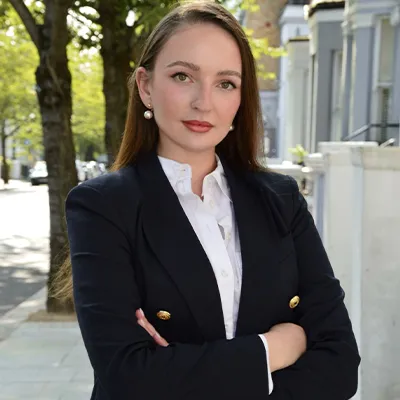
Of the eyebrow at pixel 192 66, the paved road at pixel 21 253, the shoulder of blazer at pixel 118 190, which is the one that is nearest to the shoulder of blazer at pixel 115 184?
the shoulder of blazer at pixel 118 190

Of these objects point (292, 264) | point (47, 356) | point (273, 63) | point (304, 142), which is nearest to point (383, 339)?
point (292, 264)

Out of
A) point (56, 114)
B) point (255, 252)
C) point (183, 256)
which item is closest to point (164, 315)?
point (183, 256)

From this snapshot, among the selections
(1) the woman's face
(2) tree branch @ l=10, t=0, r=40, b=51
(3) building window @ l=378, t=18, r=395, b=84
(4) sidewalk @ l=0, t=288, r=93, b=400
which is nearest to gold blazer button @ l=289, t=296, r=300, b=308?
(1) the woman's face

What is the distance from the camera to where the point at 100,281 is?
1939mm

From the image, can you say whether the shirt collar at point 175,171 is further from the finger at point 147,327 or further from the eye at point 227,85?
the finger at point 147,327

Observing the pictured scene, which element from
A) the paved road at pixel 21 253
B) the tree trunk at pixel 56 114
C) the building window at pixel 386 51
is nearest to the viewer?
the tree trunk at pixel 56 114

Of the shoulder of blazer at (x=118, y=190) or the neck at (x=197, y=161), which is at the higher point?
the neck at (x=197, y=161)

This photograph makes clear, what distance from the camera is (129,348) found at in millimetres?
1900

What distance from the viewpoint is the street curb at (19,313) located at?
Answer: 7.89m

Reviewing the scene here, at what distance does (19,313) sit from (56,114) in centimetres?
252

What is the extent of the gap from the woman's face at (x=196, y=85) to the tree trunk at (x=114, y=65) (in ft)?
26.8

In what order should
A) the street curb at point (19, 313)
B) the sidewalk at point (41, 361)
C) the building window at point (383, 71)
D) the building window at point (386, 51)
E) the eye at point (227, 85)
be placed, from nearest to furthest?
the eye at point (227, 85) → the sidewalk at point (41, 361) → the street curb at point (19, 313) → the building window at point (383, 71) → the building window at point (386, 51)

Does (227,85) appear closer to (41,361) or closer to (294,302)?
(294,302)

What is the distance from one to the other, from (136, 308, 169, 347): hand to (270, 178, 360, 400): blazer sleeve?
1.10 feet
